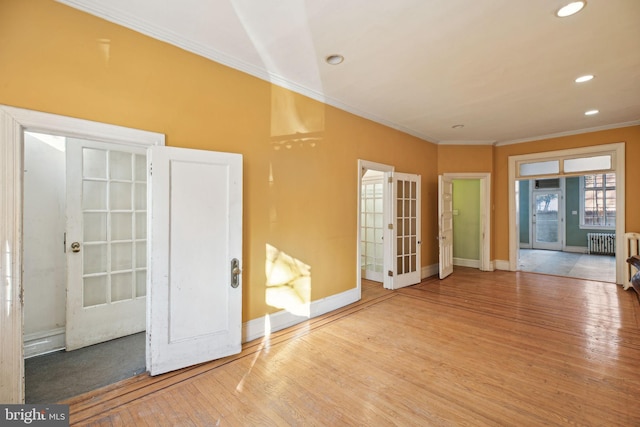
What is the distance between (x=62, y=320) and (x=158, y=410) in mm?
1748

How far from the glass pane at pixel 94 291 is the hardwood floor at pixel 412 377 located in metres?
1.08

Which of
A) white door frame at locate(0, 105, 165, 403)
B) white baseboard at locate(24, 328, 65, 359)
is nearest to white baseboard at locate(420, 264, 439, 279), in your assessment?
white baseboard at locate(24, 328, 65, 359)

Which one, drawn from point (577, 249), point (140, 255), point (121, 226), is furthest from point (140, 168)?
point (577, 249)

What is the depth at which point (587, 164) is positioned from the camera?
18.4ft

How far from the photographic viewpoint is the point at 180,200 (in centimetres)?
241

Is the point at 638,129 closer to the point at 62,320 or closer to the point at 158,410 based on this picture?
the point at 158,410

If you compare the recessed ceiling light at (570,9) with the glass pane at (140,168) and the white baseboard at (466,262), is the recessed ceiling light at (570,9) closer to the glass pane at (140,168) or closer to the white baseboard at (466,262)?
the glass pane at (140,168)

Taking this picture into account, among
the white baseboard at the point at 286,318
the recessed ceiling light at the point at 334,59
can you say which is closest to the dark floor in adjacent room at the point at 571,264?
the white baseboard at the point at 286,318

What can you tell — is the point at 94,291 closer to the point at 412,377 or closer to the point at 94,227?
the point at 94,227

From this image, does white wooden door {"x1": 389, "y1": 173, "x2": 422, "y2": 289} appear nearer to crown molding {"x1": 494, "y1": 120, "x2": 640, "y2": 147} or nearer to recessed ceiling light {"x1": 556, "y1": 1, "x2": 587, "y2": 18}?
crown molding {"x1": 494, "y1": 120, "x2": 640, "y2": 147}

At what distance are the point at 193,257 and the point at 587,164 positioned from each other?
7.33 metres

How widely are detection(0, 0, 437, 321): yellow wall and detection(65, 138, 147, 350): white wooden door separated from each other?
992mm

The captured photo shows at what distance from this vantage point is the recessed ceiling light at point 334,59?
2795mm

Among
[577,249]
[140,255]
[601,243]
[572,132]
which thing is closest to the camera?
[140,255]
